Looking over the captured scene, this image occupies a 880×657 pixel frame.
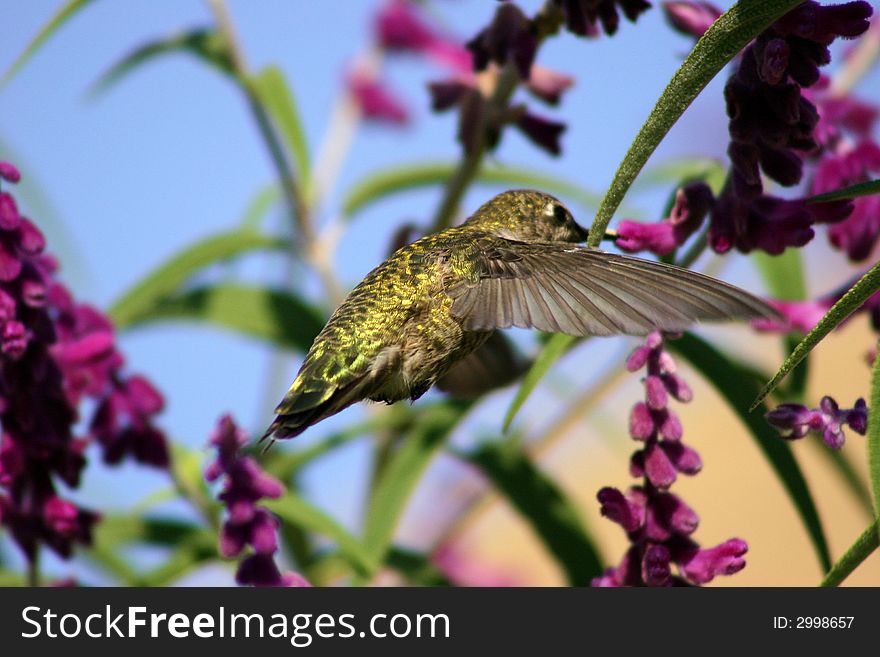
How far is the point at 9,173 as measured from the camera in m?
1.18

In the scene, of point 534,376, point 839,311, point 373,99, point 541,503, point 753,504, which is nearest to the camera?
point 839,311

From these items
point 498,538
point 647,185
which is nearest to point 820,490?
point 498,538

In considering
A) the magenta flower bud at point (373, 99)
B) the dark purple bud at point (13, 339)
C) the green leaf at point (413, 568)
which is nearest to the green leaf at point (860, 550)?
the dark purple bud at point (13, 339)

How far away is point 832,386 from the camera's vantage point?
27.0ft

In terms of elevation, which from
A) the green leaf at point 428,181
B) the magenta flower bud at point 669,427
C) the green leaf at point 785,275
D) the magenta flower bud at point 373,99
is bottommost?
the magenta flower bud at point 669,427

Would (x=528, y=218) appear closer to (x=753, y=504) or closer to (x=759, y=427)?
(x=759, y=427)

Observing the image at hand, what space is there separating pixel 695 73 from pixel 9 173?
74cm

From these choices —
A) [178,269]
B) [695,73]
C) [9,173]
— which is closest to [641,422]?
[695,73]

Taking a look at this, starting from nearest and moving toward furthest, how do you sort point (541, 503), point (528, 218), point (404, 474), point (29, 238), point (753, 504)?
point (29, 238) < point (528, 218) < point (404, 474) < point (541, 503) < point (753, 504)

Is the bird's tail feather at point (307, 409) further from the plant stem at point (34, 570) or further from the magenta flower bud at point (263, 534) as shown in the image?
the plant stem at point (34, 570)

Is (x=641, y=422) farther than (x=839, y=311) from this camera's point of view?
Yes

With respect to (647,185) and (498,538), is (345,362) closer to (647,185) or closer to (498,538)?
(647,185)

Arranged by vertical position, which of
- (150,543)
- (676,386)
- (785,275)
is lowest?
(676,386)

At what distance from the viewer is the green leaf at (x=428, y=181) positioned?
1.94 m
